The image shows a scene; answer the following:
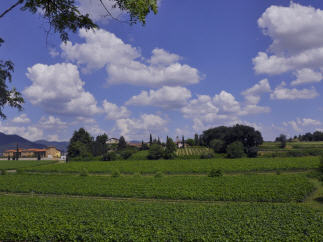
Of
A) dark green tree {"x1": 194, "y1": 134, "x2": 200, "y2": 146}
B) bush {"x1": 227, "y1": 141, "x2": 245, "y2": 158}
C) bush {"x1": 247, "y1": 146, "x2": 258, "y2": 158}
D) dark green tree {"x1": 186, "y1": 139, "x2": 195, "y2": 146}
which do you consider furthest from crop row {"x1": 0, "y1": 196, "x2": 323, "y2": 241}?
dark green tree {"x1": 186, "y1": 139, "x2": 195, "y2": 146}

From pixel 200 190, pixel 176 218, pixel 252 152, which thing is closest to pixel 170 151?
pixel 252 152

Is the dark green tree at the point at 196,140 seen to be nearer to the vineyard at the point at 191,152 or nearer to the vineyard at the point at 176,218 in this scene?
the vineyard at the point at 191,152

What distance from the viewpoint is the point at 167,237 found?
521 inches

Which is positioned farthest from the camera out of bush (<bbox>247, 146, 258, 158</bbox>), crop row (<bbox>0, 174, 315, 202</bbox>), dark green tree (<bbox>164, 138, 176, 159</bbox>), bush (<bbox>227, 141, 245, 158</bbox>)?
dark green tree (<bbox>164, 138, 176, 159</bbox>)

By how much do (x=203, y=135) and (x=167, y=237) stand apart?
117m

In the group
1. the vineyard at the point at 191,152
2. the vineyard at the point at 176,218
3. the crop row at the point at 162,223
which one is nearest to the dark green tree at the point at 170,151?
the vineyard at the point at 191,152

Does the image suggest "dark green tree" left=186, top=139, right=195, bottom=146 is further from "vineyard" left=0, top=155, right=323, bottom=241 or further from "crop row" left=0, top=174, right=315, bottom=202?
"vineyard" left=0, top=155, right=323, bottom=241

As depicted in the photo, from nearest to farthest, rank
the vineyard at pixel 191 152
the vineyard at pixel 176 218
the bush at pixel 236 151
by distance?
the vineyard at pixel 176 218 < the bush at pixel 236 151 < the vineyard at pixel 191 152

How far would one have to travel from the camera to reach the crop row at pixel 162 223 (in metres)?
13.5

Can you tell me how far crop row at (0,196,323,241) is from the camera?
44.4 feet

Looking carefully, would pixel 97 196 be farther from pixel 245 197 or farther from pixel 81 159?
pixel 81 159

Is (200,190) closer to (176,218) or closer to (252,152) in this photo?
(176,218)

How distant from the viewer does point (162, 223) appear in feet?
51.8

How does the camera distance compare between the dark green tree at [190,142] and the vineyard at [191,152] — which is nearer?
the vineyard at [191,152]
